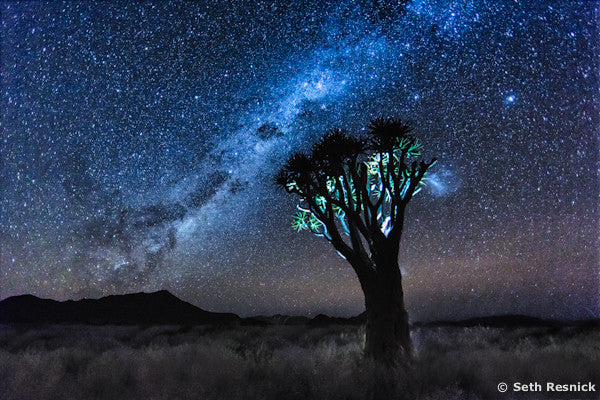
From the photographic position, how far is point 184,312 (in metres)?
72.6

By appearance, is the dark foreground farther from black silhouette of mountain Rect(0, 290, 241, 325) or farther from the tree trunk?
black silhouette of mountain Rect(0, 290, 241, 325)

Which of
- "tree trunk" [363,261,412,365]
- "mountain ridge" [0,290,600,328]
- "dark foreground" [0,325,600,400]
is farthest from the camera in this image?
"mountain ridge" [0,290,600,328]

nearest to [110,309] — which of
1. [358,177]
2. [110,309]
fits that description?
[110,309]

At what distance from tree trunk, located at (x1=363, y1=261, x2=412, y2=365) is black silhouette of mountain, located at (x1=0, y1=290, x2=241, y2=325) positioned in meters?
60.2

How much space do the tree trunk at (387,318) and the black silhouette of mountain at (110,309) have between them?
60201mm

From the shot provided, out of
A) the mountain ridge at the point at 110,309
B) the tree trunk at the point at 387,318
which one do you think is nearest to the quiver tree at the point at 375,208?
the tree trunk at the point at 387,318

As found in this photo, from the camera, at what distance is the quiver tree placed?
10.1m

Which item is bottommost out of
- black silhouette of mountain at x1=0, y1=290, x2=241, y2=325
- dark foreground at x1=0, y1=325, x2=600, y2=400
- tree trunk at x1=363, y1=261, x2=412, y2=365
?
black silhouette of mountain at x1=0, y1=290, x2=241, y2=325

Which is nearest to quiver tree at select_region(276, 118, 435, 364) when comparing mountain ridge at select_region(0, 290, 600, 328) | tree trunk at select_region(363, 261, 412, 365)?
tree trunk at select_region(363, 261, 412, 365)

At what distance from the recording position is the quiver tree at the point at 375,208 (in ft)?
33.3

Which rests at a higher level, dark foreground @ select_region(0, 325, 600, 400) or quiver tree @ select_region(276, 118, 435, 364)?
quiver tree @ select_region(276, 118, 435, 364)

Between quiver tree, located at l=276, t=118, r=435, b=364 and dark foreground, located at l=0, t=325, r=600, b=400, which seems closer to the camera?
dark foreground, located at l=0, t=325, r=600, b=400

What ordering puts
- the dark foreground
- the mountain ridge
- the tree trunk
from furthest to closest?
the mountain ridge → the tree trunk → the dark foreground

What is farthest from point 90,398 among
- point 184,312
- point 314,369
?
point 184,312
